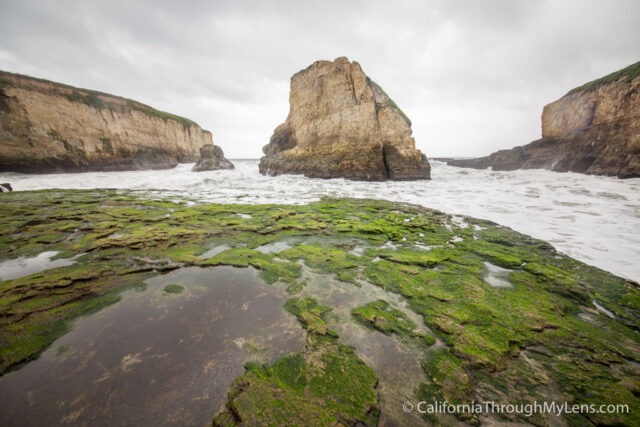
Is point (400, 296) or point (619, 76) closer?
point (400, 296)

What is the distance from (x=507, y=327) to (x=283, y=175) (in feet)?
65.7

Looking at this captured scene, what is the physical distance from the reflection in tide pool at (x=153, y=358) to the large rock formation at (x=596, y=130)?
24.3 meters

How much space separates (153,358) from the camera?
76.4 inches

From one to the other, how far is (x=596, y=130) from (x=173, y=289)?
29906 mm

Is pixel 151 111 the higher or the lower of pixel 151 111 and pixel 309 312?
the higher

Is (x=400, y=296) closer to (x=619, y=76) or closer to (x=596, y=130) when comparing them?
(x=596, y=130)

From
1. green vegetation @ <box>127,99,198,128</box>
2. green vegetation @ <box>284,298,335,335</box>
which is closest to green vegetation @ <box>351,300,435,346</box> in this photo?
green vegetation @ <box>284,298,335,335</box>

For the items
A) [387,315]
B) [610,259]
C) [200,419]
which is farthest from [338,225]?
[610,259]

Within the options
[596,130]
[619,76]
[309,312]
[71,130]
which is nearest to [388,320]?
[309,312]

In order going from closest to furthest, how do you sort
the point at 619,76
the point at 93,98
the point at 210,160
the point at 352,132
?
1. the point at 619,76
2. the point at 352,132
3. the point at 93,98
4. the point at 210,160

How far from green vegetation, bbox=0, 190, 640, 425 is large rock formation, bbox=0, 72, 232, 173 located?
53.7 feet

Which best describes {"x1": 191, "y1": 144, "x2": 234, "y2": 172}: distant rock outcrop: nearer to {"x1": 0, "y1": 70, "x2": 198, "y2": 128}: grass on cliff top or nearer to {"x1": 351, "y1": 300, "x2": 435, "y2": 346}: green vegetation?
{"x1": 0, "y1": 70, "x2": 198, "y2": 128}: grass on cliff top

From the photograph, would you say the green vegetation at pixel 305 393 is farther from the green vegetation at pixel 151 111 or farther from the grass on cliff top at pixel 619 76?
the green vegetation at pixel 151 111

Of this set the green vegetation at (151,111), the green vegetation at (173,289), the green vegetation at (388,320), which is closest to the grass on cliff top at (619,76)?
the green vegetation at (388,320)
